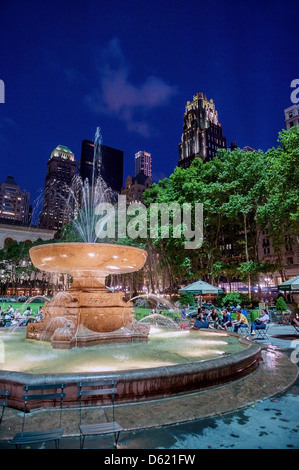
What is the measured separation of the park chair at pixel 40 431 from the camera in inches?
124

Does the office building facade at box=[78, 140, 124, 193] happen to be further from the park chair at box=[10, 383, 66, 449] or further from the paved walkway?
the park chair at box=[10, 383, 66, 449]

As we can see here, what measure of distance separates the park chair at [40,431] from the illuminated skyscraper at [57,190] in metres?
131

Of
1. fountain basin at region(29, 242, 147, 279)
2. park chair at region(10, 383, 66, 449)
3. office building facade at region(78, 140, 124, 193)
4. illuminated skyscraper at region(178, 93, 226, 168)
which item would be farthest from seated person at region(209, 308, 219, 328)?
office building facade at region(78, 140, 124, 193)

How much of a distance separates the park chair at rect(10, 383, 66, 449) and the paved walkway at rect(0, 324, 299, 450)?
220 millimetres

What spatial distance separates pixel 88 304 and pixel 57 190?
14409 cm

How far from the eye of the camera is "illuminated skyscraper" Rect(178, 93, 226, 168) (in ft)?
321

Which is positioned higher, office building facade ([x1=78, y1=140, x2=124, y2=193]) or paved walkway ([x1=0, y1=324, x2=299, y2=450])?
office building facade ([x1=78, y1=140, x2=124, y2=193])

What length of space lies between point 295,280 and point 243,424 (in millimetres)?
13097

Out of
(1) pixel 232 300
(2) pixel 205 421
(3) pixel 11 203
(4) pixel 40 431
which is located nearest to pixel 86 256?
(2) pixel 205 421

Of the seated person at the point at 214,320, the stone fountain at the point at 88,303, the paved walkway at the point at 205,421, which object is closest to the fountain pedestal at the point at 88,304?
the stone fountain at the point at 88,303

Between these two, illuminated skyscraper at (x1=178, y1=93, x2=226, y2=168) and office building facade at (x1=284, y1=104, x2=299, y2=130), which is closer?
office building facade at (x1=284, y1=104, x2=299, y2=130)

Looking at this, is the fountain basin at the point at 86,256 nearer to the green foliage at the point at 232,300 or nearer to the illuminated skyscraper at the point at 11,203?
the green foliage at the point at 232,300

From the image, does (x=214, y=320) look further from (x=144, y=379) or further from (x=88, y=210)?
(x=88, y=210)
